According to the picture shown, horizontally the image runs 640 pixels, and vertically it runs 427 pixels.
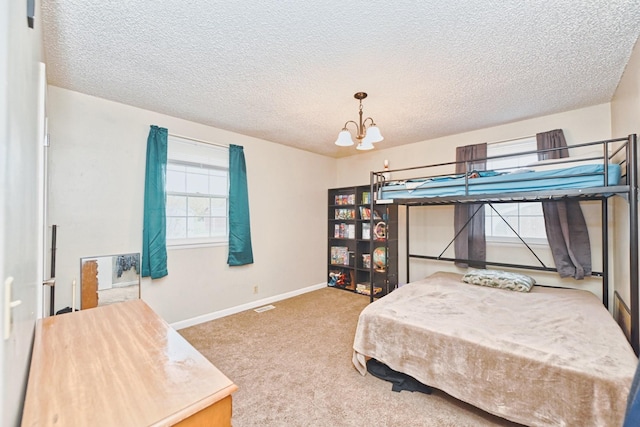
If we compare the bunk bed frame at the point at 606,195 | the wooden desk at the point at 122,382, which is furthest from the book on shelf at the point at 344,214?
the wooden desk at the point at 122,382

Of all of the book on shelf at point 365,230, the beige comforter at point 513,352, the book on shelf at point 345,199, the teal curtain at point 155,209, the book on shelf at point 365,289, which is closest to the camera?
the beige comforter at point 513,352

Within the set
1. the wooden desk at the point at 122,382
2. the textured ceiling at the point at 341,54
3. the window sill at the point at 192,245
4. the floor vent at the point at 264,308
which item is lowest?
the floor vent at the point at 264,308

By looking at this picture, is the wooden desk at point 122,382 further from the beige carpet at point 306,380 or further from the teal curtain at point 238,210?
the teal curtain at point 238,210

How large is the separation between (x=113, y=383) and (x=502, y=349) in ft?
6.39

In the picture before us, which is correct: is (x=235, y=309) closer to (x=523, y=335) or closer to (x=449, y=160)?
(x=523, y=335)

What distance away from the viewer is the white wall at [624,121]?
6.35 ft

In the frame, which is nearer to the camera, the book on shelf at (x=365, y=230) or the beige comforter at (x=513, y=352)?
the beige comforter at (x=513, y=352)

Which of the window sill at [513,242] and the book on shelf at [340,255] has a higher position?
the window sill at [513,242]

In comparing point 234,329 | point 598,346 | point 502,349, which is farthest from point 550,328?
point 234,329

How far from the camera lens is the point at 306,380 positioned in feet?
7.15

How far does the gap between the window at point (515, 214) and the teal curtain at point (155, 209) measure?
379 cm

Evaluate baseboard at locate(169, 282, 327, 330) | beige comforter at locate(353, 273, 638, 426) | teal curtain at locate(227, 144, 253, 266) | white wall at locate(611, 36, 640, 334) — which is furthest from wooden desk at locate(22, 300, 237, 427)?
white wall at locate(611, 36, 640, 334)

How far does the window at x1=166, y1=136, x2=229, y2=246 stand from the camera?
3.21m

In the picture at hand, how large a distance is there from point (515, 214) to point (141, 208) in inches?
169
